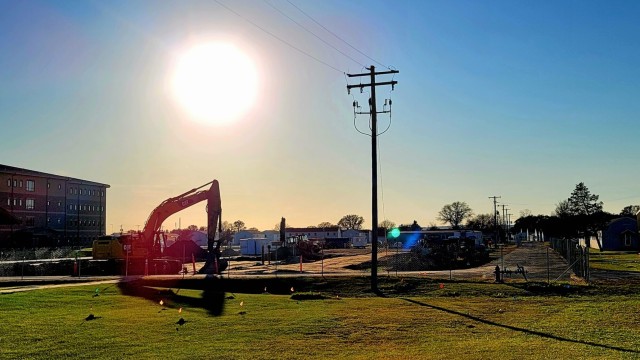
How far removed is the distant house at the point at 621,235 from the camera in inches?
3676

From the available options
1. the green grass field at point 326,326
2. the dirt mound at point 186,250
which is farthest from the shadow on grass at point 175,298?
the dirt mound at point 186,250

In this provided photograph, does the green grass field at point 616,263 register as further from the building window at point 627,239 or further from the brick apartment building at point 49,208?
the brick apartment building at point 49,208

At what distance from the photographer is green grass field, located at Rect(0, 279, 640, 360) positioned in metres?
12.8

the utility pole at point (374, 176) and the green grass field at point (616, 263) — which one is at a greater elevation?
the utility pole at point (374, 176)

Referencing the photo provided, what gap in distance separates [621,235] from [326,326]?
3606 inches

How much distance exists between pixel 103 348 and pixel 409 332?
24.3 feet

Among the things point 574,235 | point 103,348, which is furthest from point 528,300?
point 574,235

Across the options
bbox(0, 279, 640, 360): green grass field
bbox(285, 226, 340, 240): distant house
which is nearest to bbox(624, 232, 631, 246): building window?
bbox(0, 279, 640, 360): green grass field

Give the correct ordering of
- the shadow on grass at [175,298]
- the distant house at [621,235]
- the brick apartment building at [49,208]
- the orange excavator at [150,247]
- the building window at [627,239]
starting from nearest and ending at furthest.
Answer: the shadow on grass at [175,298]
the orange excavator at [150,247]
the brick apartment building at [49,208]
the distant house at [621,235]
the building window at [627,239]

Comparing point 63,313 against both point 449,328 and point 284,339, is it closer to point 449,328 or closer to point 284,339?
point 284,339

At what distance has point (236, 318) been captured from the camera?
1814 centimetres

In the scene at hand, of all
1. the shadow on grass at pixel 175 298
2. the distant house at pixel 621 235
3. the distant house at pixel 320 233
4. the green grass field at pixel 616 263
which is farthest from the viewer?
the distant house at pixel 320 233

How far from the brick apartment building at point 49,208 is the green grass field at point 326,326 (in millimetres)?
62000

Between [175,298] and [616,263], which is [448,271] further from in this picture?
[175,298]
